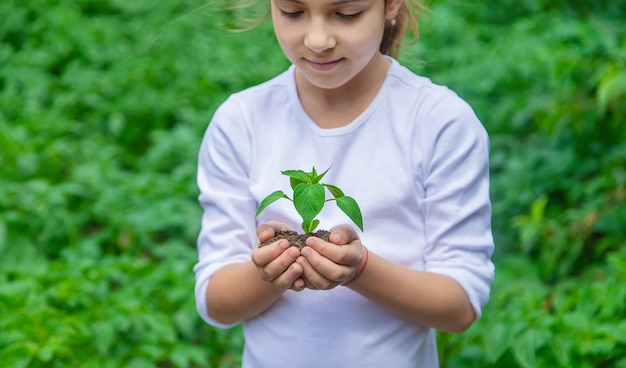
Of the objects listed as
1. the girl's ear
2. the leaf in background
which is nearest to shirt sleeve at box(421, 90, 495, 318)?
the girl's ear

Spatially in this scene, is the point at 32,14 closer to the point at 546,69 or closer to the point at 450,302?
the point at 546,69

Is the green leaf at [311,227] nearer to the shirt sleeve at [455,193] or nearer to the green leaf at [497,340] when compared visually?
the shirt sleeve at [455,193]

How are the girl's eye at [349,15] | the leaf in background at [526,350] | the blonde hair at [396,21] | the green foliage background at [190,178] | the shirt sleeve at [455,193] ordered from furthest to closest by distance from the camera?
the green foliage background at [190,178] < the leaf in background at [526,350] < the blonde hair at [396,21] < the shirt sleeve at [455,193] < the girl's eye at [349,15]

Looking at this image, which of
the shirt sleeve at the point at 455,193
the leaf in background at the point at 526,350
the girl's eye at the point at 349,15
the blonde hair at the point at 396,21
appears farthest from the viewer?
the leaf in background at the point at 526,350

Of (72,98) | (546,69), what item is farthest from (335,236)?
(72,98)

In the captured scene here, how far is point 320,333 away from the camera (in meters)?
1.93

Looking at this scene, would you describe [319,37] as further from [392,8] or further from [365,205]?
[365,205]

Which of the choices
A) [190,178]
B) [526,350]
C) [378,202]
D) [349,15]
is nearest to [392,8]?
[349,15]

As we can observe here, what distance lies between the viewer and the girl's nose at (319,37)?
1761mm

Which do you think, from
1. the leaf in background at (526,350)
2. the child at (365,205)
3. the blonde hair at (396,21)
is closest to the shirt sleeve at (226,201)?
the child at (365,205)

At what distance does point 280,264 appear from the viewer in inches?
67.4

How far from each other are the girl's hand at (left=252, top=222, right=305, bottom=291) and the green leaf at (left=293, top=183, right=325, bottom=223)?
0.07m

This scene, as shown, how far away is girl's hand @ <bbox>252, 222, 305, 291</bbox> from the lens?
67.3 inches

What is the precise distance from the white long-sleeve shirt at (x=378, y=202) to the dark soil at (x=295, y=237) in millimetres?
139
